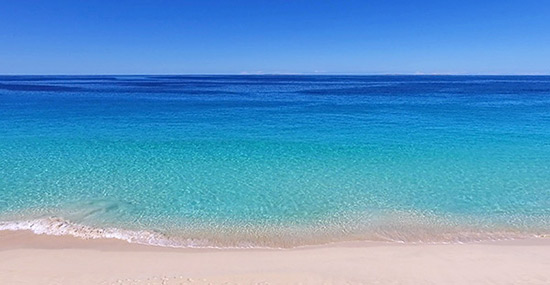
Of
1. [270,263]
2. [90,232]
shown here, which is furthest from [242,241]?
[90,232]

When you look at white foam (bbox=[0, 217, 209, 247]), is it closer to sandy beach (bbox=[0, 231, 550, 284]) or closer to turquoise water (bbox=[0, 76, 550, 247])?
turquoise water (bbox=[0, 76, 550, 247])

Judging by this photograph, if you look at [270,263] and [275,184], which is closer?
[270,263]

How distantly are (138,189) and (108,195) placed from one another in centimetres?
106

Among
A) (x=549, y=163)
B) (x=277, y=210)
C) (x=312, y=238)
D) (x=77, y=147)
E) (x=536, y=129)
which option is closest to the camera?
(x=312, y=238)

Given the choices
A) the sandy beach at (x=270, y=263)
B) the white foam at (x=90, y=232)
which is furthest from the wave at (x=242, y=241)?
the sandy beach at (x=270, y=263)

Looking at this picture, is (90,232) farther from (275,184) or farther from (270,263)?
(275,184)

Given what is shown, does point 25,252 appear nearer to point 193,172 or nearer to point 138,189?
point 138,189

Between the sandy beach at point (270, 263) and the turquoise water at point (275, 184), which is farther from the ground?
the turquoise water at point (275, 184)

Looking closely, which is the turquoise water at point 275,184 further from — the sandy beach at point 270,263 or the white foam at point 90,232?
the sandy beach at point 270,263

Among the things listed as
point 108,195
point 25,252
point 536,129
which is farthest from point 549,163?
point 25,252

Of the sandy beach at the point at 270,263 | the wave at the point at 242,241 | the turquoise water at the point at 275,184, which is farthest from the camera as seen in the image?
the turquoise water at the point at 275,184

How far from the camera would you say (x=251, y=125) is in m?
26.4

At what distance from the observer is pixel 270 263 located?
8.07m

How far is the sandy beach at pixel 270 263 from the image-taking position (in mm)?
7266
